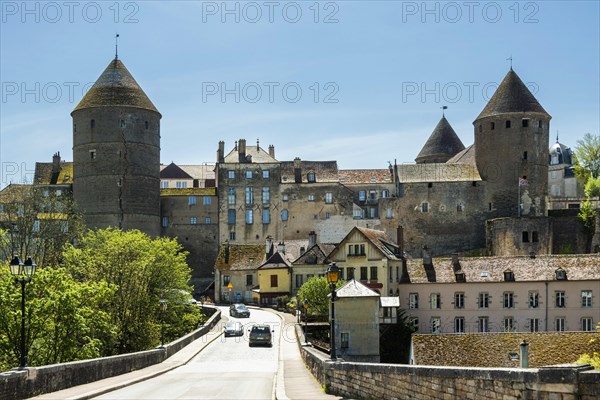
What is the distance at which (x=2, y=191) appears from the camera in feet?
301

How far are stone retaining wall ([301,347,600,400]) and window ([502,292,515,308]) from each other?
41329 mm

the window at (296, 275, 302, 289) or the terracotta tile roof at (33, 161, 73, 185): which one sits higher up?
the terracotta tile roof at (33, 161, 73, 185)

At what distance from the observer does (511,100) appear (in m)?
87.9

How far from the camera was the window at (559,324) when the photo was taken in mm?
60625

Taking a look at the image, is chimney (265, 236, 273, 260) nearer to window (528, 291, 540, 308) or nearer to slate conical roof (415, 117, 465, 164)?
window (528, 291, 540, 308)

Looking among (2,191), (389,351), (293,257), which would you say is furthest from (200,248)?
Answer: (389,351)

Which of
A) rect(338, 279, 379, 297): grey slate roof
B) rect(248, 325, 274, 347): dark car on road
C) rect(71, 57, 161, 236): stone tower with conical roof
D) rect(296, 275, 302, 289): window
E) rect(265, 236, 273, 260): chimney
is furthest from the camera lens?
rect(71, 57, 161, 236): stone tower with conical roof

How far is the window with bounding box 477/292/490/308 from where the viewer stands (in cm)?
6266

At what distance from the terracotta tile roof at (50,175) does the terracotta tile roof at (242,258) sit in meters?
18.9

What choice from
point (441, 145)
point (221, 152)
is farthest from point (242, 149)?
point (441, 145)

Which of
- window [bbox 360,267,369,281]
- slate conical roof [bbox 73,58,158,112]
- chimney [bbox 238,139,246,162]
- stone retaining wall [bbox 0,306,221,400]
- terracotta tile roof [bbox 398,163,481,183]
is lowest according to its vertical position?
stone retaining wall [bbox 0,306,221,400]

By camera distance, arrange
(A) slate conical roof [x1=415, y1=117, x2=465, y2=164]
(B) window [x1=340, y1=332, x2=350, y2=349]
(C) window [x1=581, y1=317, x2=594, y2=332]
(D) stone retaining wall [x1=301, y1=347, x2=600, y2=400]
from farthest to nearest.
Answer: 1. (A) slate conical roof [x1=415, y1=117, x2=465, y2=164]
2. (C) window [x1=581, y1=317, x2=594, y2=332]
3. (B) window [x1=340, y1=332, x2=350, y2=349]
4. (D) stone retaining wall [x1=301, y1=347, x2=600, y2=400]

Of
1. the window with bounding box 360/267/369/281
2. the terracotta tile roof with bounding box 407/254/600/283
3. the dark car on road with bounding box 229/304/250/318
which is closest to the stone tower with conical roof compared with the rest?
the dark car on road with bounding box 229/304/250/318

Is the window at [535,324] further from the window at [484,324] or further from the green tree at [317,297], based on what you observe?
the green tree at [317,297]
